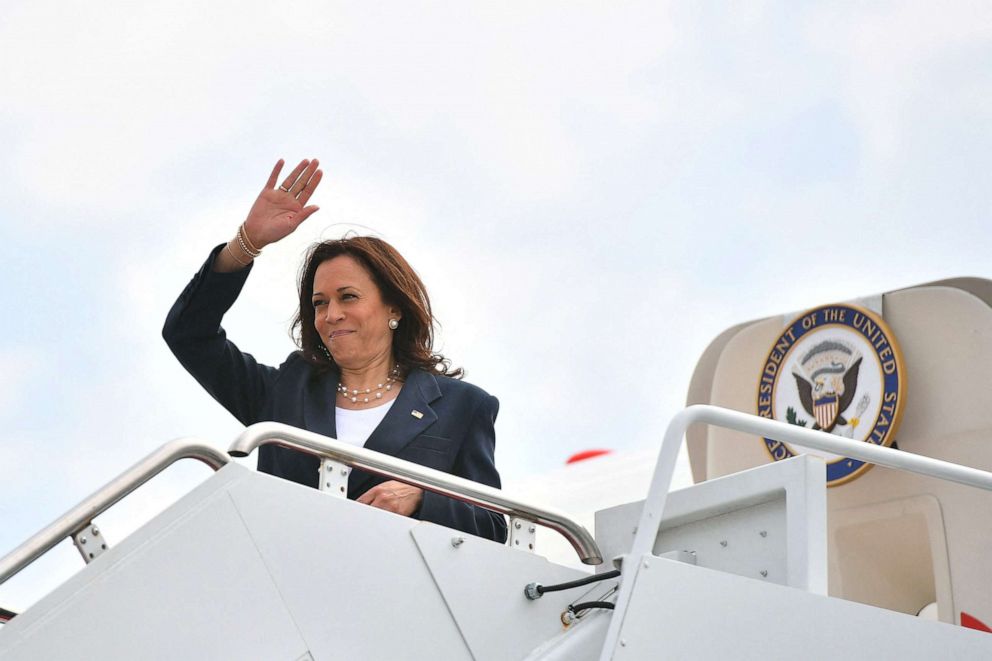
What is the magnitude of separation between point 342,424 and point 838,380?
16.1 feet

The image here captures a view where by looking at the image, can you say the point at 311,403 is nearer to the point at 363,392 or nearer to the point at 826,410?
the point at 363,392

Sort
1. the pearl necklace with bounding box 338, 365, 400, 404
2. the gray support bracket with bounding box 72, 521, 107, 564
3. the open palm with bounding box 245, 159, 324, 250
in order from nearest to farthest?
the gray support bracket with bounding box 72, 521, 107, 564, the open palm with bounding box 245, 159, 324, 250, the pearl necklace with bounding box 338, 365, 400, 404

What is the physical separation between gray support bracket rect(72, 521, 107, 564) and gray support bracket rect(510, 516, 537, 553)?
53.1 inches

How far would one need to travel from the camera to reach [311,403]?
16.3 ft

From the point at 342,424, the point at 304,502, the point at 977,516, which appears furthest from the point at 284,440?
the point at 977,516

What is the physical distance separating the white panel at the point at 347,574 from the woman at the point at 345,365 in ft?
2.12

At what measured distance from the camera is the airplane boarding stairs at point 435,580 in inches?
143

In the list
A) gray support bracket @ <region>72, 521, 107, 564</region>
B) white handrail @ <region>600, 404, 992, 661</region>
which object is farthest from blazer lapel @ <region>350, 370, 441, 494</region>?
gray support bracket @ <region>72, 521, 107, 564</region>

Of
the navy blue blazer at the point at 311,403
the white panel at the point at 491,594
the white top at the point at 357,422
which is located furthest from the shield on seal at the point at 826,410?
the white panel at the point at 491,594

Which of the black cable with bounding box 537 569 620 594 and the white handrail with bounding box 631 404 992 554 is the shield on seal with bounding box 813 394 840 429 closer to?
the white handrail with bounding box 631 404 992 554

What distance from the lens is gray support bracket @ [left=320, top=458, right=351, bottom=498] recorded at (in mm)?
4122

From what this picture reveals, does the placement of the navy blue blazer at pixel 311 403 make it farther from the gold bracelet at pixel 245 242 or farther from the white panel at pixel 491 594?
the white panel at pixel 491 594

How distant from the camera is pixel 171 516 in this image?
3.76 metres

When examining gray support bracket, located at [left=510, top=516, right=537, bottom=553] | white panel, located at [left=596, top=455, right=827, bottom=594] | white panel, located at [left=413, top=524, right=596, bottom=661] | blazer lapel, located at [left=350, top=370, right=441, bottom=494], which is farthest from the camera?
blazer lapel, located at [left=350, top=370, right=441, bottom=494]
